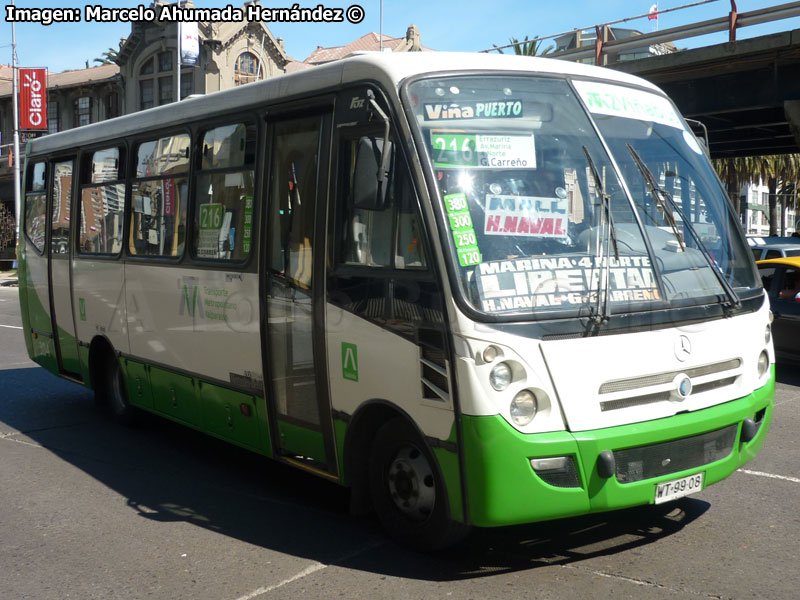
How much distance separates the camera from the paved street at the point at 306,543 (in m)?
4.67

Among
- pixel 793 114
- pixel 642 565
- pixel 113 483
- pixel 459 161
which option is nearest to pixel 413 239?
pixel 459 161

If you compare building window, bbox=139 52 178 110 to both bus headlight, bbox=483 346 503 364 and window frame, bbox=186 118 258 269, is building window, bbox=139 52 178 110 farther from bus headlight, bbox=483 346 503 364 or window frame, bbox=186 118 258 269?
bus headlight, bbox=483 346 503 364

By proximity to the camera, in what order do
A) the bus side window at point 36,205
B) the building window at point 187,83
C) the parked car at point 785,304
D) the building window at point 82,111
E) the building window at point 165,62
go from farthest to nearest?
the building window at point 82,111, the building window at point 165,62, the building window at point 187,83, the parked car at point 785,304, the bus side window at point 36,205

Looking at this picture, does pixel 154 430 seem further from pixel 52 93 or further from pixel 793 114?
pixel 52 93

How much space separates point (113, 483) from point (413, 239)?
3.40 metres

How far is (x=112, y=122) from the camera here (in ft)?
28.5

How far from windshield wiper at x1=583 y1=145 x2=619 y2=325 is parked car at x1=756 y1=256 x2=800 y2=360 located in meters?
7.19

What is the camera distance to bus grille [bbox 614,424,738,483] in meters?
4.63

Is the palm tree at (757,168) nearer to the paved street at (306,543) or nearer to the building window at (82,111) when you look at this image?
the building window at (82,111)

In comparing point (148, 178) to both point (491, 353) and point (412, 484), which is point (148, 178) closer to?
point (412, 484)

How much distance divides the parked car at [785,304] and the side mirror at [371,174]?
25.1 ft

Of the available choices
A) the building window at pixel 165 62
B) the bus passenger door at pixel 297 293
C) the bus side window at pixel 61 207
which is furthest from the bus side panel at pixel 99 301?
the building window at pixel 165 62

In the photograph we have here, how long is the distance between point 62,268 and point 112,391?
4.96ft

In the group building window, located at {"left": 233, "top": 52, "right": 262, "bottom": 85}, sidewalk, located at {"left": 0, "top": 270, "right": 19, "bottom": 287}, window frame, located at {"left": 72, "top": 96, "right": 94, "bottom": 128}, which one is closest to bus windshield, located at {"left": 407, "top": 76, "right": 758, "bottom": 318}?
sidewalk, located at {"left": 0, "top": 270, "right": 19, "bottom": 287}
